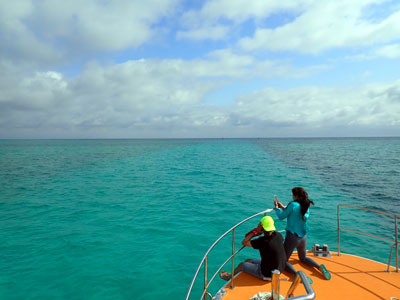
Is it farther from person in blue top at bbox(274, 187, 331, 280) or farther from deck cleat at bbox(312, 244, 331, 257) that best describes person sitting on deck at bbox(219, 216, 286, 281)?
deck cleat at bbox(312, 244, 331, 257)

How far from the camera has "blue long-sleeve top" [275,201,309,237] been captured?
17.0 feet

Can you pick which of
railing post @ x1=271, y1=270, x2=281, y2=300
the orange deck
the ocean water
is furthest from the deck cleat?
the ocean water

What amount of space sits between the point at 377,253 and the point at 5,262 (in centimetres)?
1534

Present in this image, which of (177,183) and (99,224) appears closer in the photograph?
(99,224)

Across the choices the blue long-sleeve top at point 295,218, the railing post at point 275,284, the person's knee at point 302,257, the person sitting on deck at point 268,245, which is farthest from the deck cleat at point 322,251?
the railing post at point 275,284

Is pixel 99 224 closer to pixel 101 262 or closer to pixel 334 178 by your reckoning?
pixel 101 262

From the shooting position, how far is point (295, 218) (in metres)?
5.21

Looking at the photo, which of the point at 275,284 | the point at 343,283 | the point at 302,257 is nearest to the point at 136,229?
the point at 302,257

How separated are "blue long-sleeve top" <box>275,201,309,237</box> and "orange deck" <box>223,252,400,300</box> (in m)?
1.00

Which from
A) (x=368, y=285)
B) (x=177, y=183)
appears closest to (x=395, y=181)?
(x=177, y=183)

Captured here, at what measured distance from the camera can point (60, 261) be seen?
912cm

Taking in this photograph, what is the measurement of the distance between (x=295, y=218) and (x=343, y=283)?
1.63 meters

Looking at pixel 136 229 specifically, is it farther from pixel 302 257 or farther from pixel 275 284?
pixel 275 284

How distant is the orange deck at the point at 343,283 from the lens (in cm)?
461
